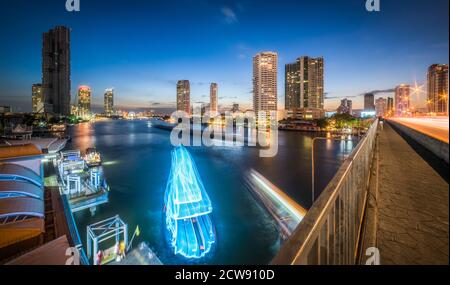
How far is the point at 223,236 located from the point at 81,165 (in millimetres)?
16008

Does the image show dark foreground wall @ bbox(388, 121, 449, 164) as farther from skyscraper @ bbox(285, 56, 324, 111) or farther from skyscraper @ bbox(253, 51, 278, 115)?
skyscraper @ bbox(285, 56, 324, 111)

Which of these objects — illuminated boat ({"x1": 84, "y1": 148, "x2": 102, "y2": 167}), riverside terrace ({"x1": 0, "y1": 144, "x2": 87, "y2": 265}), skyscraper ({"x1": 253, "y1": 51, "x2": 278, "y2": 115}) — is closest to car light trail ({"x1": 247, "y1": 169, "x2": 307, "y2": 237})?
riverside terrace ({"x1": 0, "y1": 144, "x2": 87, "y2": 265})

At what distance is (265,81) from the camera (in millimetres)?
106188

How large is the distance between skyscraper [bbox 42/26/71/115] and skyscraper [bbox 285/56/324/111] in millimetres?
105712

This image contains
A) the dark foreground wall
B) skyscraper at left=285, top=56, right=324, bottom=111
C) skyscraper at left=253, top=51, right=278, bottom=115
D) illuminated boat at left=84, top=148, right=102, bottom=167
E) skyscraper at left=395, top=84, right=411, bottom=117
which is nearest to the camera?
the dark foreground wall

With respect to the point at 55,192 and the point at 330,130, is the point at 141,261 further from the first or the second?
the point at 330,130

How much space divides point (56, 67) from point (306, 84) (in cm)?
11671

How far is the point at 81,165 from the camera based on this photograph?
20.0 metres

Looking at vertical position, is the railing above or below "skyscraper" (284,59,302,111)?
below

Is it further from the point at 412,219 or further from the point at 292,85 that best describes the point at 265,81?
the point at 412,219

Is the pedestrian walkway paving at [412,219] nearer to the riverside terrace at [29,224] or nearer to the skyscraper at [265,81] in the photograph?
the riverside terrace at [29,224]

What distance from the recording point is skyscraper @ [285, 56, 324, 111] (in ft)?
350

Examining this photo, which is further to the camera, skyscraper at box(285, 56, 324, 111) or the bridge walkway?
skyscraper at box(285, 56, 324, 111)
